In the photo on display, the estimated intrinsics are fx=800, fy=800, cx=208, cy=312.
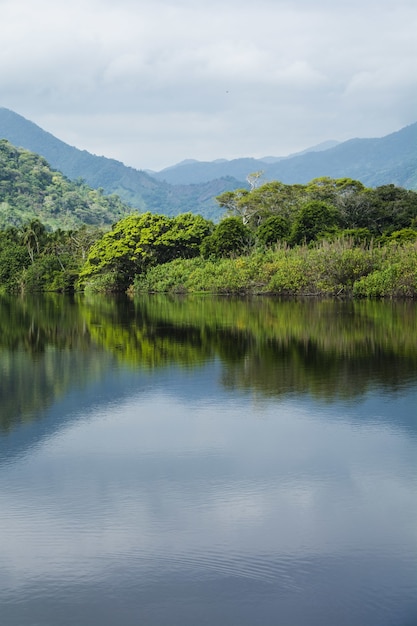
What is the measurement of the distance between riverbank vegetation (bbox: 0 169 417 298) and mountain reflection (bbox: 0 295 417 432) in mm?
10010

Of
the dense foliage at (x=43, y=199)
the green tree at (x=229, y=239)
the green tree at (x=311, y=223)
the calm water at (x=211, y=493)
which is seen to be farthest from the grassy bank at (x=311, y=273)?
the dense foliage at (x=43, y=199)

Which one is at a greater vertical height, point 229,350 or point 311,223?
point 311,223

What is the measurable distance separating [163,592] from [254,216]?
195 feet

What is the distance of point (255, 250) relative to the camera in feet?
168

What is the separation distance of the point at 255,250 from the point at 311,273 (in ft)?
32.0

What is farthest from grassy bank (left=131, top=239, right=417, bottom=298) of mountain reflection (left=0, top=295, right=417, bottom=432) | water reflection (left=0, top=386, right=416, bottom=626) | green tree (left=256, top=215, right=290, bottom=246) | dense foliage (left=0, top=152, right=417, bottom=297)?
water reflection (left=0, top=386, right=416, bottom=626)

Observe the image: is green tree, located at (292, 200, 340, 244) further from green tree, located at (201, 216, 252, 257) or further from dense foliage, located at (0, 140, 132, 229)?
dense foliage, located at (0, 140, 132, 229)

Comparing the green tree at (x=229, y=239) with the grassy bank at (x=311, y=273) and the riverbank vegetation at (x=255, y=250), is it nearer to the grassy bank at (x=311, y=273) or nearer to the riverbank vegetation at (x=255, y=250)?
the riverbank vegetation at (x=255, y=250)

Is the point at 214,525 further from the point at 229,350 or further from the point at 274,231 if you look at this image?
the point at 274,231

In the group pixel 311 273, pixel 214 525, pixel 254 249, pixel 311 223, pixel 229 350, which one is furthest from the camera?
pixel 254 249

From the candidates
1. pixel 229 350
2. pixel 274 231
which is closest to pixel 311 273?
pixel 274 231

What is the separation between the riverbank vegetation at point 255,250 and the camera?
40.7 m

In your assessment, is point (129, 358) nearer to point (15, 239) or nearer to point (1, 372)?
point (1, 372)

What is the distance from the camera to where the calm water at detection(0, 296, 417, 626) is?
543cm
